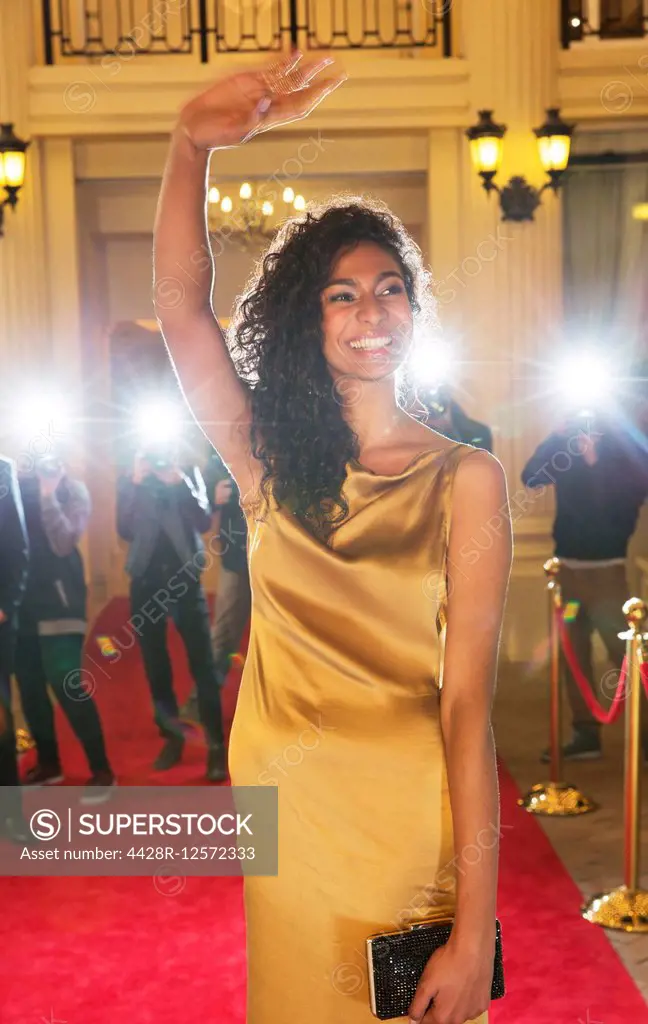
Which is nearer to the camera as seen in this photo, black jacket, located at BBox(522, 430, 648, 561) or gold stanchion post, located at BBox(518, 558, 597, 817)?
gold stanchion post, located at BBox(518, 558, 597, 817)

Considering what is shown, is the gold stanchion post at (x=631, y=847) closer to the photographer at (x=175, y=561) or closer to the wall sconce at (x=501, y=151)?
the photographer at (x=175, y=561)

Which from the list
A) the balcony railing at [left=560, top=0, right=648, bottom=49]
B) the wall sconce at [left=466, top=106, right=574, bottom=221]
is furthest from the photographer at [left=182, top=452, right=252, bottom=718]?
the balcony railing at [left=560, top=0, right=648, bottom=49]

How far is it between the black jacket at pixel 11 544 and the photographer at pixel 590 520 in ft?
8.47

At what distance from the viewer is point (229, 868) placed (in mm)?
4781

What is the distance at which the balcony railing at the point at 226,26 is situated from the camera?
1074 cm

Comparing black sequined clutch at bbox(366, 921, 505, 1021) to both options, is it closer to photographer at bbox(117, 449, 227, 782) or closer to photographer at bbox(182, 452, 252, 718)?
photographer at bbox(117, 449, 227, 782)

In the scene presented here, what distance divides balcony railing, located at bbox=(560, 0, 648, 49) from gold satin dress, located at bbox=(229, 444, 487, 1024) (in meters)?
9.14

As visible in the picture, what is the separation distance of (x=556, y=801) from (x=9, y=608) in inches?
96.6

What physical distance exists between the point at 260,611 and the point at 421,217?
1034 cm

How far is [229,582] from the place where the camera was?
6418mm

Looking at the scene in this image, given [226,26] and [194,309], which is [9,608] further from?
[226,26]

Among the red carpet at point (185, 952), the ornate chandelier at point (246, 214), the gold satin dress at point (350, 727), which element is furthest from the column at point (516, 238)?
the gold satin dress at point (350, 727)

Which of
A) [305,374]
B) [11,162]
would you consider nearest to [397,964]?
[305,374]

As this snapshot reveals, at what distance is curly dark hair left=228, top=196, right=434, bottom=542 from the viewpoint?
1.60 metres
